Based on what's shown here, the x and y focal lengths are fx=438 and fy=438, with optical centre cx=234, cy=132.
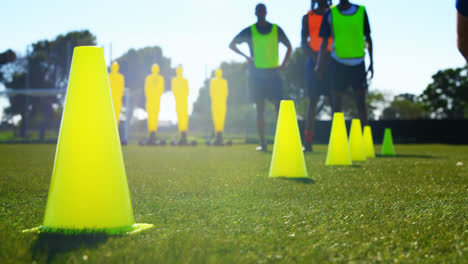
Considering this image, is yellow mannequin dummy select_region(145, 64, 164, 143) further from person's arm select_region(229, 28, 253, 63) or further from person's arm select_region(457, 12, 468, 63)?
person's arm select_region(457, 12, 468, 63)

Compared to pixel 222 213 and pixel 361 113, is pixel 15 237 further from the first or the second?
pixel 361 113

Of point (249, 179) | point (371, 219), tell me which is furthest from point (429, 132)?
point (371, 219)

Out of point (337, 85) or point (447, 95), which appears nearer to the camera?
point (337, 85)

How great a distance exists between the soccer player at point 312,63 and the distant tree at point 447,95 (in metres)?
53.4

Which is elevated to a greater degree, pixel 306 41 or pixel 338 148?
A: pixel 306 41

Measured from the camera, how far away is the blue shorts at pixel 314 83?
751cm

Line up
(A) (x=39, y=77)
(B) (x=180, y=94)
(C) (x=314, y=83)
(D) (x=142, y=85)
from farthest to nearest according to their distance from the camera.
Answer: (A) (x=39, y=77) < (D) (x=142, y=85) < (B) (x=180, y=94) < (C) (x=314, y=83)

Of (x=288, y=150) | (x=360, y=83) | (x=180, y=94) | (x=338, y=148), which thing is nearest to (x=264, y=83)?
(x=360, y=83)

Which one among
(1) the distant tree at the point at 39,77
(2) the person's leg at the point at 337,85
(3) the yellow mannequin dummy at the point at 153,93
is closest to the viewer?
(2) the person's leg at the point at 337,85

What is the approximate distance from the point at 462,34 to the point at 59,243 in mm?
2387

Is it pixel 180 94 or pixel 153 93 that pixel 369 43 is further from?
pixel 153 93

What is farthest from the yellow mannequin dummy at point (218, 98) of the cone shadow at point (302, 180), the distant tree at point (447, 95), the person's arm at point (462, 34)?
the distant tree at point (447, 95)

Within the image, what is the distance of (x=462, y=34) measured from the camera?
2.55m

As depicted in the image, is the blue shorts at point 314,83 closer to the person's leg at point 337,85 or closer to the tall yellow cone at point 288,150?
the person's leg at point 337,85
